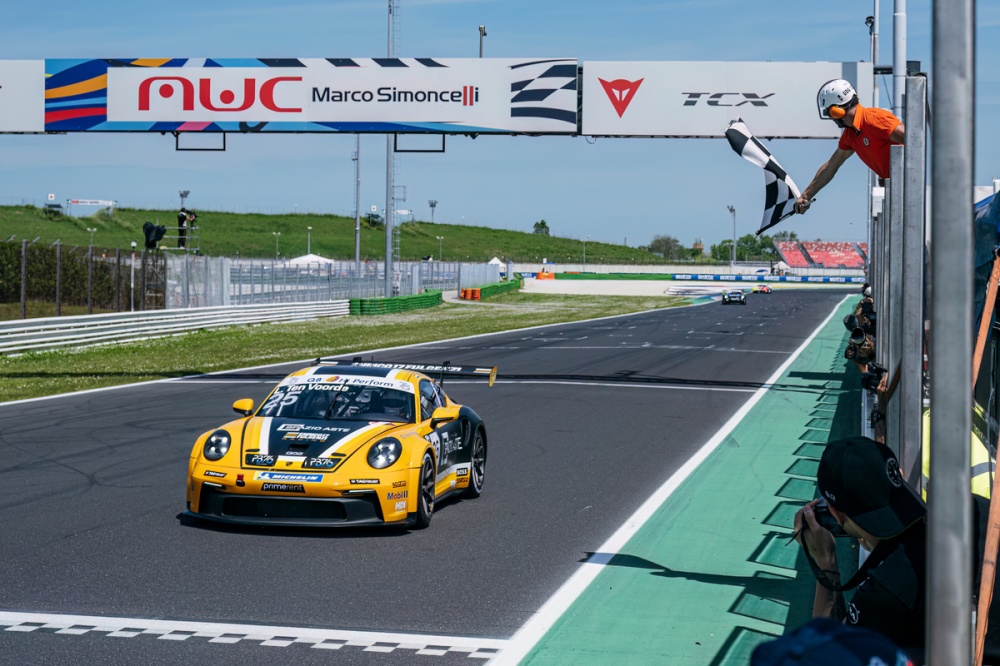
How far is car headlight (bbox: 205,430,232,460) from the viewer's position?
9.59m

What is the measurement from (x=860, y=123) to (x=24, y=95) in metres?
19.9

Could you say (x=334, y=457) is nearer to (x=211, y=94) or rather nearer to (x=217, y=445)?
(x=217, y=445)

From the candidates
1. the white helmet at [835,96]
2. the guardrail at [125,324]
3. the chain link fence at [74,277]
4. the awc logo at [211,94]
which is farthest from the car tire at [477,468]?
the chain link fence at [74,277]

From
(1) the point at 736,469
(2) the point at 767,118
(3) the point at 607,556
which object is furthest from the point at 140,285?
(3) the point at 607,556

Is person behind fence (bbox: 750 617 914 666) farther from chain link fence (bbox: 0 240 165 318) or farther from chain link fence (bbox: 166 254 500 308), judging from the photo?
chain link fence (bbox: 166 254 500 308)

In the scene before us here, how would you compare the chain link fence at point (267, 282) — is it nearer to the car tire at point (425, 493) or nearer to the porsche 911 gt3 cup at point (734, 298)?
the porsche 911 gt3 cup at point (734, 298)

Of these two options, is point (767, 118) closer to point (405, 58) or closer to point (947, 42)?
point (405, 58)

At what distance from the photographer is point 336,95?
22656mm

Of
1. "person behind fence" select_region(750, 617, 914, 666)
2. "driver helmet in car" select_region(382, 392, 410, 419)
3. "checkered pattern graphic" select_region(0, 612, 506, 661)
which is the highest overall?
"person behind fence" select_region(750, 617, 914, 666)

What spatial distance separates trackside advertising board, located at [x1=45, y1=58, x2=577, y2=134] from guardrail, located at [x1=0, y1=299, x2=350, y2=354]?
7789 mm

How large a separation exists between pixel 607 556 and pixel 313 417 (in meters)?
2.99

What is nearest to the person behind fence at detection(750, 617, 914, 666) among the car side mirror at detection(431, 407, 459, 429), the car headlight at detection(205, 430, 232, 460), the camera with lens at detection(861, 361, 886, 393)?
the camera with lens at detection(861, 361, 886, 393)

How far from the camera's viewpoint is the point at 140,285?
122ft

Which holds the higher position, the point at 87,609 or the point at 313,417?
the point at 313,417
